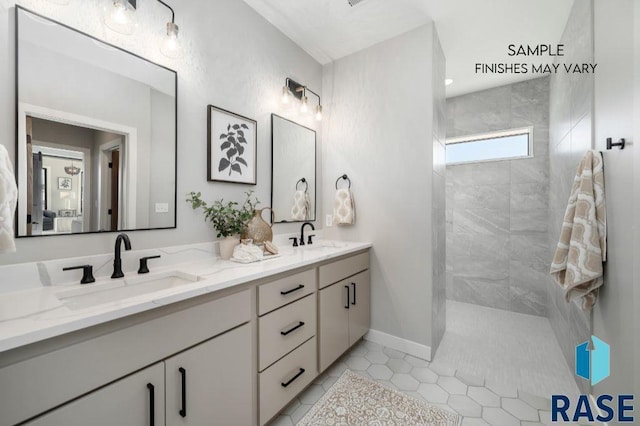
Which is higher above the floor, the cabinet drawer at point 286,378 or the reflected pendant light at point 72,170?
the reflected pendant light at point 72,170

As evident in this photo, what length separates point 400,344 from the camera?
7.33ft

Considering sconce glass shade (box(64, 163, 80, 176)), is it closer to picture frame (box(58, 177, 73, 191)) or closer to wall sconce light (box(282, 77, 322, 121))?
picture frame (box(58, 177, 73, 191))

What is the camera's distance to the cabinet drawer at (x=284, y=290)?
4.37 ft

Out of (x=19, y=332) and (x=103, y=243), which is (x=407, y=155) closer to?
(x=103, y=243)

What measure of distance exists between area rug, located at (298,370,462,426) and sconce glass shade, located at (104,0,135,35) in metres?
2.25

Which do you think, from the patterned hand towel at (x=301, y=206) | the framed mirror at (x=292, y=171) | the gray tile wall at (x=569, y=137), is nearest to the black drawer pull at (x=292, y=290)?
the framed mirror at (x=292, y=171)

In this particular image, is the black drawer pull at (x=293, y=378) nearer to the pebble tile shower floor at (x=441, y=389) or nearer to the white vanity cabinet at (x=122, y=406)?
the pebble tile shower floor at (x=441, y=389)

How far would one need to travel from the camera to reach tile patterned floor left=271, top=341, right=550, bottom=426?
1517 mm

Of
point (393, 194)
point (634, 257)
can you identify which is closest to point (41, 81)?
point (393, 194)

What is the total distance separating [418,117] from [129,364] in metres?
2.34

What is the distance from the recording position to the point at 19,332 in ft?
2.14

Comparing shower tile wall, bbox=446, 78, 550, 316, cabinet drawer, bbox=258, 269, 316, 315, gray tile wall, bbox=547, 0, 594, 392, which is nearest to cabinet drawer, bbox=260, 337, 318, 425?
cabinet drawer, bbox=258, 269, 316, 315

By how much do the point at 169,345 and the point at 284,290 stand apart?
0.62m

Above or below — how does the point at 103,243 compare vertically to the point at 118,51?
below
